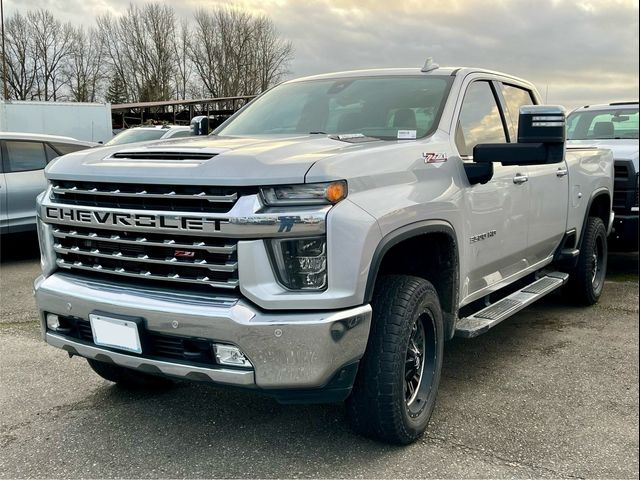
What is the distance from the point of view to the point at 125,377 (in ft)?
12.2

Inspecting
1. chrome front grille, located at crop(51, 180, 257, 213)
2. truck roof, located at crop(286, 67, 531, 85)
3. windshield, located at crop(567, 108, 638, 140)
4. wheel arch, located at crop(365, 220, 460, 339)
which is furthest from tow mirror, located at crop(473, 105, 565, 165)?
windshield, located at crop(567, 108, 638, 140)

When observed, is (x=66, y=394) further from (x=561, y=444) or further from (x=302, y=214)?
(x=561, y=444)

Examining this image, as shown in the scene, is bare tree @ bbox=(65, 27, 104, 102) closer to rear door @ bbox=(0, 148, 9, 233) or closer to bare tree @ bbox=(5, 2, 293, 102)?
bare tree @ bbox=(5, 2, 293, 102)

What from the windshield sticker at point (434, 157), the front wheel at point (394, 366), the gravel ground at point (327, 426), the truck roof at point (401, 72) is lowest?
the gravel ground at point (327, 426)

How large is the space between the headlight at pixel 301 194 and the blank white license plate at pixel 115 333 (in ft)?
2.68

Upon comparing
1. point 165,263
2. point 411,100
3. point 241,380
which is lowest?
point 241,380

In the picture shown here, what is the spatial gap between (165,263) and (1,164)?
617cm

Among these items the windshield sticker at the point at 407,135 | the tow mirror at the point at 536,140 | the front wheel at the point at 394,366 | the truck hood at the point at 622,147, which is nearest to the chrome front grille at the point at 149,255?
the front wheel at the point at 394,366

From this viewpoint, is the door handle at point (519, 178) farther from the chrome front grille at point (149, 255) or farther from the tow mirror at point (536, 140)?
the chrome front grille at point (149, 255)

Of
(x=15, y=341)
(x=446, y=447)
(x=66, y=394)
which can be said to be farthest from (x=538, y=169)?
(x=15, y=341)

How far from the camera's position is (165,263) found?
271cm

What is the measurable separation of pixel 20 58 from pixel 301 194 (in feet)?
144

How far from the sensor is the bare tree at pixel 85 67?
4028cm

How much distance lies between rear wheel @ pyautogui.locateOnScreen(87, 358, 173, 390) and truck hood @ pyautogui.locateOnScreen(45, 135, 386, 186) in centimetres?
121
